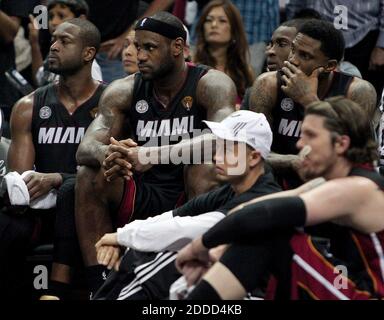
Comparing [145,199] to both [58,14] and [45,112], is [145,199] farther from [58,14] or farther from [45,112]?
[58,14]

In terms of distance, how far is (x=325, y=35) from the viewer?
20.0 feet

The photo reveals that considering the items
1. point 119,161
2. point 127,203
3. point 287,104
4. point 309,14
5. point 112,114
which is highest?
point 309,14

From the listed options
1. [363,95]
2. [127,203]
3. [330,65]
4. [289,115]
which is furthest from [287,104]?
[127,203]

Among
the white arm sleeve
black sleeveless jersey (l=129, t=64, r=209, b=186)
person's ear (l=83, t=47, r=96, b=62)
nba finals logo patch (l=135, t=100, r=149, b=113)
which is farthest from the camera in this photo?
person's ear (l=83, t=47, r=96, b=62)

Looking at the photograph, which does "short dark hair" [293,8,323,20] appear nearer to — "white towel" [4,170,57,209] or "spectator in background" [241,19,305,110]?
"spectator in background" [241,19,305,110]

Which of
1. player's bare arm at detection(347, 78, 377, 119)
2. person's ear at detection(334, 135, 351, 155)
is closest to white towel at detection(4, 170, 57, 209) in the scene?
player's bare arm at detection(347, 78, 377, 119)

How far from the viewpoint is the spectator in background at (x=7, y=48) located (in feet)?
26.2

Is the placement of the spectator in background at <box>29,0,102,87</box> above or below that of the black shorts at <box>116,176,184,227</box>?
above

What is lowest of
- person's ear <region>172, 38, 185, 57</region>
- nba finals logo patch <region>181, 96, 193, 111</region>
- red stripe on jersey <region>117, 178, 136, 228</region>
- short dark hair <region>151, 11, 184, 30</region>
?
red stripe on jersey <region>117, 178, 136, 228</region>

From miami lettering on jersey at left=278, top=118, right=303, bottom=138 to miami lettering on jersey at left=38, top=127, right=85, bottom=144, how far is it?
1355 millimetres

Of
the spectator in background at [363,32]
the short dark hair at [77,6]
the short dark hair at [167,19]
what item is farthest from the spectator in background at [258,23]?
the short dark hair at [167,19]

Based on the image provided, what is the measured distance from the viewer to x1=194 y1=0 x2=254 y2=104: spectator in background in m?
7.65

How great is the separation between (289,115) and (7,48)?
2870 millimetres

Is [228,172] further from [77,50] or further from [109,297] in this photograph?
[77,50]
